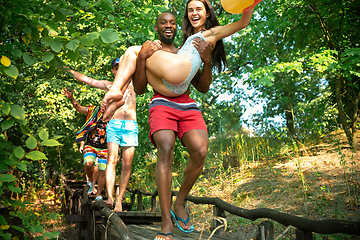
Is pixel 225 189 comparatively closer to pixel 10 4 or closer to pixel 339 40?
pixel 339 40

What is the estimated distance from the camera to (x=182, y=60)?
2.26 metres

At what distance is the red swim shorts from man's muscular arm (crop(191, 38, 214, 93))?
209 mm

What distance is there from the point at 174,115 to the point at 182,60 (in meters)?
0.42

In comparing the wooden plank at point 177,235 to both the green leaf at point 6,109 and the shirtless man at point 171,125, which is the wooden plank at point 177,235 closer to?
the shirtless man at point 171,125

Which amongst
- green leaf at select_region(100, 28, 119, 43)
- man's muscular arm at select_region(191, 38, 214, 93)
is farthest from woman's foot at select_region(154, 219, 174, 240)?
green leaf at select_region(100, 28, 119, 43)

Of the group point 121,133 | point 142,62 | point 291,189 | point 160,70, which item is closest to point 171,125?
point 160,70

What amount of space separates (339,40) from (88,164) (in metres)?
5.95

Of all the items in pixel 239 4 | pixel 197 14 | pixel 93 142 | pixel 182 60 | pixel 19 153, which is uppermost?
pixel 197 14

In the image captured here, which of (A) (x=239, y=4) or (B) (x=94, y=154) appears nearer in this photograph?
(A) (x=239, y=4)

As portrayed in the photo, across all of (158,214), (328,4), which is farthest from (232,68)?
(158,214)

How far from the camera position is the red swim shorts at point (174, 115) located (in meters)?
2.32

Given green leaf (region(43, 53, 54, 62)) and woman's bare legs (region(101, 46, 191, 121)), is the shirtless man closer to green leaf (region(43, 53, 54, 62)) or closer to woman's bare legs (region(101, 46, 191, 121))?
woman's bare legs (region(101, 46, 191, 121))

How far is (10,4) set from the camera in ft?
7.84

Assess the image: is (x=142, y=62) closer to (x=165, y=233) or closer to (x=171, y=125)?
(x=171, y=125)
